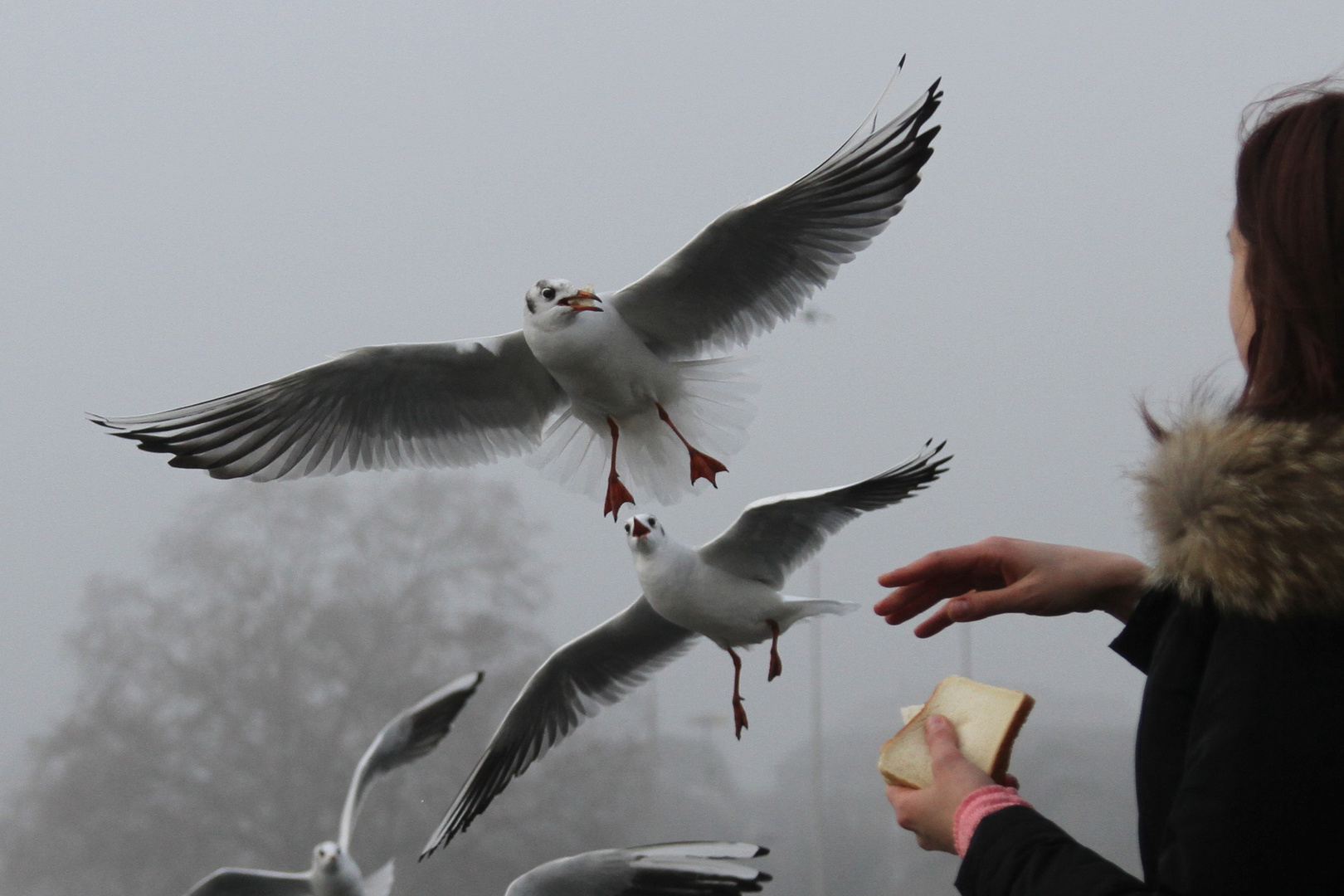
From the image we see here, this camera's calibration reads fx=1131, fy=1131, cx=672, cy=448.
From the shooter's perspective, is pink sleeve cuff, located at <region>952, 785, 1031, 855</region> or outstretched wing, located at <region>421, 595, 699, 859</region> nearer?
pink sleeve cuff, located at <region>952, 785, 1031, 855</region>

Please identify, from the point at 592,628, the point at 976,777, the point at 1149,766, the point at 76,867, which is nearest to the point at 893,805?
the point at 976,777

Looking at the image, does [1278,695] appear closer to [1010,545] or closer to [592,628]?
[1010,545]

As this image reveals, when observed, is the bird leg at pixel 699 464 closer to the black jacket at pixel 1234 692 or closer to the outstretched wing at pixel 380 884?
the black jacket at pixel 1234 692

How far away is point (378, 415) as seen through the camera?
4.26 ft

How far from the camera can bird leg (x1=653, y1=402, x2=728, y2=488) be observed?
1177 mm

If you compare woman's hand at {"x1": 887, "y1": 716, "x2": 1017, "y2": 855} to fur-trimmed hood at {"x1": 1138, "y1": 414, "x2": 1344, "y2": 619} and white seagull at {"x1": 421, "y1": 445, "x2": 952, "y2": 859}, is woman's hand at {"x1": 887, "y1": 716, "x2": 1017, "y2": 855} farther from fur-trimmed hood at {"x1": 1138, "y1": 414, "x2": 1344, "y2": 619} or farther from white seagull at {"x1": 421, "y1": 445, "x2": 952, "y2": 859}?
white seagull at {"x1": 421, "y1": 445, "x2": 952, "y2": 859}

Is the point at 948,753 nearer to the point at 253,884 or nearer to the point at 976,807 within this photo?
the point at 976,807

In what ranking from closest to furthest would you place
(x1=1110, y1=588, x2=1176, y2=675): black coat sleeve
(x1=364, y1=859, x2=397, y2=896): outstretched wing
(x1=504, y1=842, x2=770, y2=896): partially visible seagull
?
(x1=1110, y1=588, x2=1176, y2=675): black coat sleeve, (x1=504, y1=842, x2=770, y2=896): partially visible seagull, (x1=364, y1=859, x2=397, y2=896): outstretched wing

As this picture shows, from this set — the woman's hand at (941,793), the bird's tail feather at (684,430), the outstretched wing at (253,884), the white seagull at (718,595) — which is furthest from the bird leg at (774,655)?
the outstretched wing at (253,884)

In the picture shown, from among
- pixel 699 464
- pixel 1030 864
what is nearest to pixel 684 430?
pixel 699 464

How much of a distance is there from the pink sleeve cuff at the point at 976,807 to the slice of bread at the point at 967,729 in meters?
0.05

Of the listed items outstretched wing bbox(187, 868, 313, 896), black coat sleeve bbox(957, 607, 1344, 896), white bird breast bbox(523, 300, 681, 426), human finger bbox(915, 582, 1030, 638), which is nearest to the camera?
black coat sleeve bbox(957, 607, 1344, 896)

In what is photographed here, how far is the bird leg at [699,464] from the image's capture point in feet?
Answer: 3.86

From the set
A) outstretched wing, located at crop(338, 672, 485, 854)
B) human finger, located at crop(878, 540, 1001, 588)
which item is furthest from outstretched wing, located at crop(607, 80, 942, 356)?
outstretched wing, located at crop(338, 672, 485, 854)
